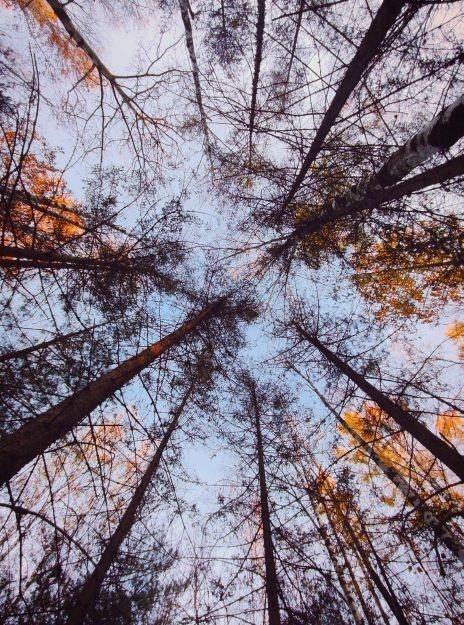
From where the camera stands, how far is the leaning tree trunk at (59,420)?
8.02ft

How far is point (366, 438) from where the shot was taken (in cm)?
769

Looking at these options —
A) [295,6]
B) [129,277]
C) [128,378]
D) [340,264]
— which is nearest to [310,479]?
[340,264]

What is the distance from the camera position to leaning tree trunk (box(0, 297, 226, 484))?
2.44 metres

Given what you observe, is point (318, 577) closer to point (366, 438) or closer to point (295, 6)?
point (366, 438)

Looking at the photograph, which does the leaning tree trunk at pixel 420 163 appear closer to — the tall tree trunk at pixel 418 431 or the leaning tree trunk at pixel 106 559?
the tall tree trunk at pixel 418 431

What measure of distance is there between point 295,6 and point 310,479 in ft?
28.1

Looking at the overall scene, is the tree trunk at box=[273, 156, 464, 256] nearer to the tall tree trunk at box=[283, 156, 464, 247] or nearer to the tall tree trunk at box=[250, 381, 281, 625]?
the tall tree trunk at box=[283, 156, 464, 247]

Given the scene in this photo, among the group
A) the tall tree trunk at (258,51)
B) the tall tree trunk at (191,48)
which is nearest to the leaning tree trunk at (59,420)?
the tall tree trunk at (258,51)

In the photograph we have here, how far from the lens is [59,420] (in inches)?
116

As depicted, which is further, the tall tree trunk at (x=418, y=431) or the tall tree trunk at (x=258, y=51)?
the tall tree trunk at (x=258, y=51)

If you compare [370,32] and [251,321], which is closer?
[370,32]

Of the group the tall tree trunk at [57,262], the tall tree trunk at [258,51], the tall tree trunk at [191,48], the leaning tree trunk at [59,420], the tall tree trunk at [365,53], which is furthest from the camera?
the tall tree trunk at [191,48]

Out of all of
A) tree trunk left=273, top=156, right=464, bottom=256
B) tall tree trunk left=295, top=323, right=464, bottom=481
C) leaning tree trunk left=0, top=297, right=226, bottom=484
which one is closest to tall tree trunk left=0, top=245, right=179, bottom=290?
leaning tree trunk left=0, top=297, right=226, bottom=484

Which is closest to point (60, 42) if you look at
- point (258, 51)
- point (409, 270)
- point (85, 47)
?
point (85, 47)
